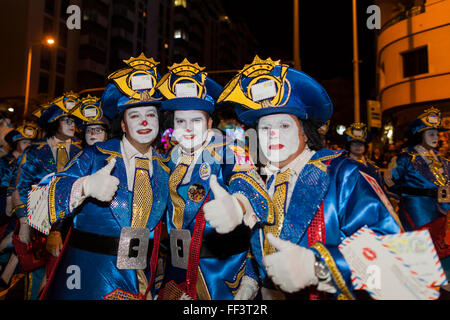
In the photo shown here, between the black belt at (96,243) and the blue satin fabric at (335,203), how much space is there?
1339 mm

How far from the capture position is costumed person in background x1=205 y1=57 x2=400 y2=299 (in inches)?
68.0

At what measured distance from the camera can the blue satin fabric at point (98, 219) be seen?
253cm

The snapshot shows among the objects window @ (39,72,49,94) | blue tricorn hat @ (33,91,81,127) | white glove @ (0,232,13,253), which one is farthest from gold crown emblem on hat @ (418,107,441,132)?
window @ (39,72,49,94)

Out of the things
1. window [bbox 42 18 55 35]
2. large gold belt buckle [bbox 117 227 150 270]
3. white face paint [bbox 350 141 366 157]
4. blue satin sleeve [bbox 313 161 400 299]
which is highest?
window [bbox 42 18 55 35]

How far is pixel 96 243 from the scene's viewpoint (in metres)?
2.63

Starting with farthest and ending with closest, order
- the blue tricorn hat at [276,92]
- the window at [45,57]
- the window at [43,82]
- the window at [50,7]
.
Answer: the window at [45,57] → the window at [43,82] → the window at [50,7] → the blue tricorn hat at [276,92]

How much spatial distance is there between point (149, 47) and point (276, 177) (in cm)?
5160

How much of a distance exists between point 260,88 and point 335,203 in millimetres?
914

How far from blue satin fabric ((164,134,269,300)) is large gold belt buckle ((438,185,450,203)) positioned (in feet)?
14.3

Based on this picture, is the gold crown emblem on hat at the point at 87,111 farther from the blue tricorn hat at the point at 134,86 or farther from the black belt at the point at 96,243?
the black belt at the point at 96,243

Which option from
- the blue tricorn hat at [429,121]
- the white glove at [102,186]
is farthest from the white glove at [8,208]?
the blue tricorn hat at [429,121]

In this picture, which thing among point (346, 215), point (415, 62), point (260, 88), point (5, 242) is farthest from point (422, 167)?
A: point (415, 62)

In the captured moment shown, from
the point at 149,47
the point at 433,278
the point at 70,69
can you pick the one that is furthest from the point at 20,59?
the point at 433,278

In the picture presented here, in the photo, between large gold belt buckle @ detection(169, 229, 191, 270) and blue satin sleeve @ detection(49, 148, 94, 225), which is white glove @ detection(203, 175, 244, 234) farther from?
blue satin sleeve @ detection(49, 148, 94, 225)
